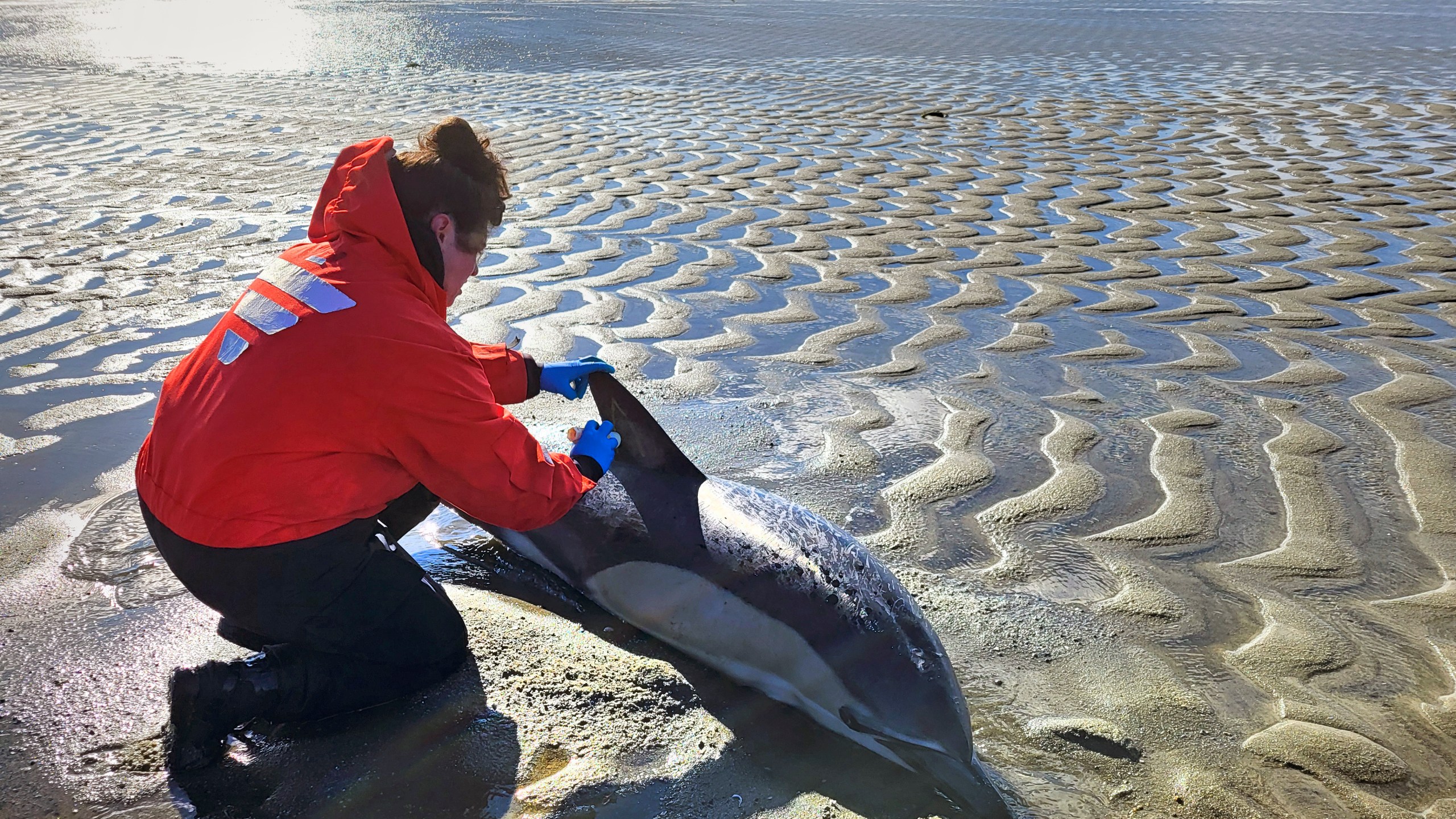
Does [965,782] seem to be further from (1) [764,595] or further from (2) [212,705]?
(2) [212,705]

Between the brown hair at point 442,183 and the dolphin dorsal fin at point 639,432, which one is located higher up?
the brown hair at point 442,183

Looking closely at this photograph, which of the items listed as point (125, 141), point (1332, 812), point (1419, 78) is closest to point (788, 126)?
point (125, 141)

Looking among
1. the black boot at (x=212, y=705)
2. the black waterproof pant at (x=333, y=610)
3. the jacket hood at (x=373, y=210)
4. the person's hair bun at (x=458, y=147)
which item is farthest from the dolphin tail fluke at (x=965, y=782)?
the person's hair bun at (x=458, y=147)

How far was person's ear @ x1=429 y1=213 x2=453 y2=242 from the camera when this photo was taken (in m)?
2.68

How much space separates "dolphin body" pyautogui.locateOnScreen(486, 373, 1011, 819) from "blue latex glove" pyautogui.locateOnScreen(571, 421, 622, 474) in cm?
33

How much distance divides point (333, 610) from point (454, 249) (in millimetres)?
963

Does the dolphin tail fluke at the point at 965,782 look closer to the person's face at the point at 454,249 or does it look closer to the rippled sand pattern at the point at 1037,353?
the rippled sand pattern at the point at 1037,353

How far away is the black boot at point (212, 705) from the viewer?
2506 millimetres

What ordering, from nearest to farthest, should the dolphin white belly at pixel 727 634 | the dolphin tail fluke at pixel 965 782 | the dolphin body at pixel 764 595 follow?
the dolphin tail fluke at pixel 965 782 → the dolphin body at pixel 764 595 → the dolphin white belly at pixel 727 634

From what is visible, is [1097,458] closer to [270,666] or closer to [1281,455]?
[1281,455]

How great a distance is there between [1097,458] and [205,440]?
327cm

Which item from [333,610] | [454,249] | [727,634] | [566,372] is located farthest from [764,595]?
[454,249]

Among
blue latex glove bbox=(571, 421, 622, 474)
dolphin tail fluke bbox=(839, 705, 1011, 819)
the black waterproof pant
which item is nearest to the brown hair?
blue latex glove bbox=(571, 421, 622, 474)

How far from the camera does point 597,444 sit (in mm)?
3027
